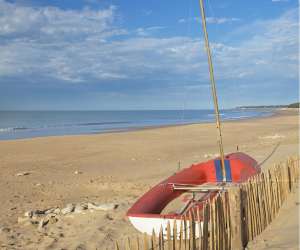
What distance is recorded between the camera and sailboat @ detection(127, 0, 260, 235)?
4.58 meters

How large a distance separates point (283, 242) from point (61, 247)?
290 cm

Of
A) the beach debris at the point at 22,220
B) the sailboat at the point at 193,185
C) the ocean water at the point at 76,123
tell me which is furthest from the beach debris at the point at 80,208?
the ocean water at the point at 76,123

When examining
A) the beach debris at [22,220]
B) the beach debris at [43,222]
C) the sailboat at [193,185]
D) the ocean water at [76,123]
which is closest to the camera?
the sailboat at [193,185]

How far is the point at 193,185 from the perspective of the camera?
6.40 meters

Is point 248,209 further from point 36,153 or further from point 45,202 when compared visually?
point 36,153

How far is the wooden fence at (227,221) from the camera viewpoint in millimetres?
3307

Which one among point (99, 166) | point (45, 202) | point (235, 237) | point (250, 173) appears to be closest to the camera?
point (235, 237)

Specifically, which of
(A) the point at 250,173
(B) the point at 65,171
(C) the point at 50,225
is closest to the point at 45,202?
(C) the point at 50,225

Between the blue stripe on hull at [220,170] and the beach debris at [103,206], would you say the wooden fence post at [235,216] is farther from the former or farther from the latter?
the beach debris at [103,206]

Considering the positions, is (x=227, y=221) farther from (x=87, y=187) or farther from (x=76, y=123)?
(x=76, y=123)

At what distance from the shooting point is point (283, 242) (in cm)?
441

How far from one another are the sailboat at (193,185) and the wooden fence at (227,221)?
33 centimetres

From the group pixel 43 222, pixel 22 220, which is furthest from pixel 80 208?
pixel 22 220

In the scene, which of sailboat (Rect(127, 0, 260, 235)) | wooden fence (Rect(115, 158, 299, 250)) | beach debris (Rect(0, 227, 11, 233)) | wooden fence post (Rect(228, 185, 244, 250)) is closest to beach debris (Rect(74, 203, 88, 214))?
beach debris (Rect(0, 227, 11, 233))
